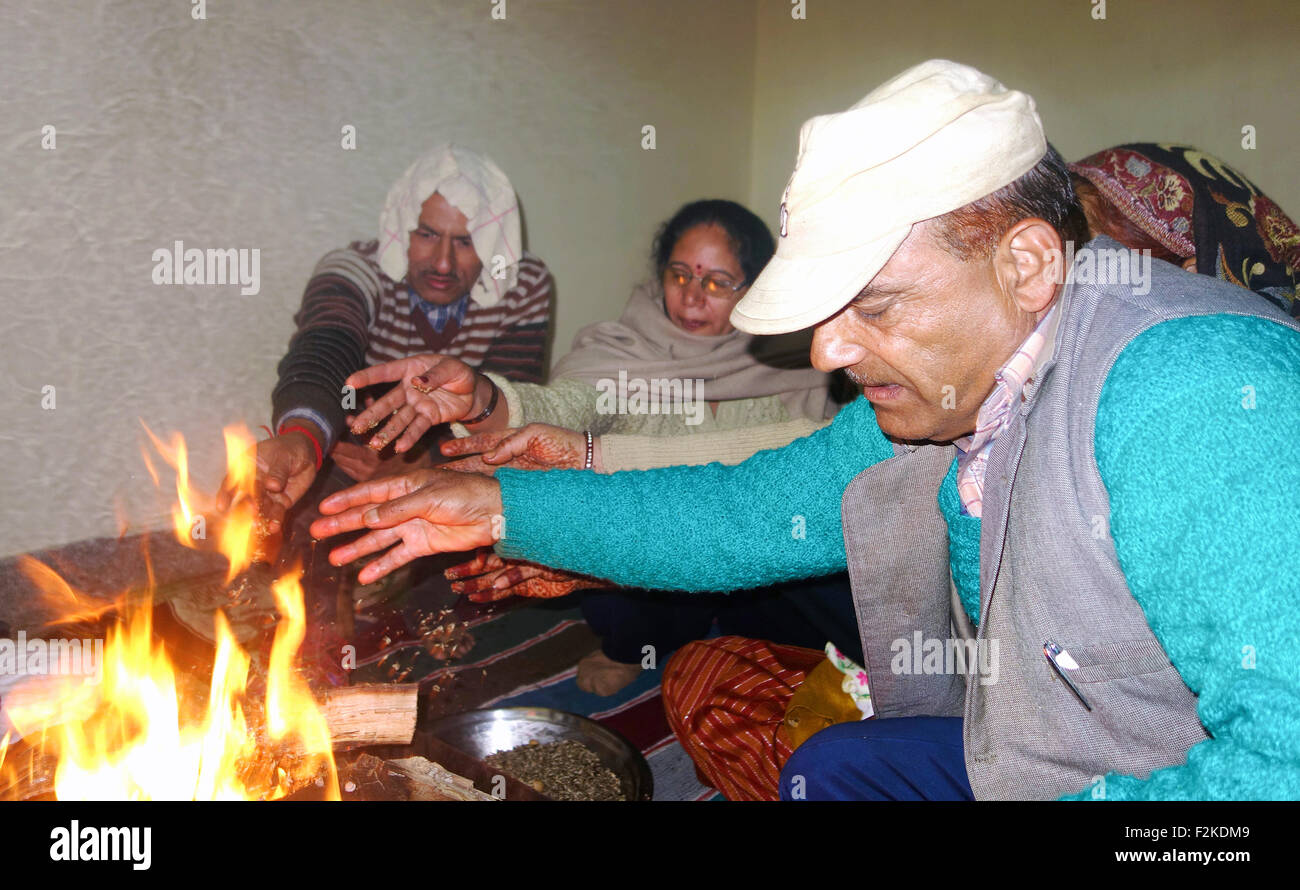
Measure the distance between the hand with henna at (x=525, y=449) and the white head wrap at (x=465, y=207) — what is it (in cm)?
152

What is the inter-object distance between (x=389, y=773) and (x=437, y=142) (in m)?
3.11

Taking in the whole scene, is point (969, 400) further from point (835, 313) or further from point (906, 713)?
point (906, 713)

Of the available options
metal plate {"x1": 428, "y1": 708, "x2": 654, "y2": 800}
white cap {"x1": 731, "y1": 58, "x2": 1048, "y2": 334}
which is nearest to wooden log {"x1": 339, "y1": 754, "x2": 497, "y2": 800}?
metal plate {"x1": 428, "y1": 708, "x2": 654, "y2": 800}

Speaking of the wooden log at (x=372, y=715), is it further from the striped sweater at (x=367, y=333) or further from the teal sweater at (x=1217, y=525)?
the striped sweater at (x=367, y=333)

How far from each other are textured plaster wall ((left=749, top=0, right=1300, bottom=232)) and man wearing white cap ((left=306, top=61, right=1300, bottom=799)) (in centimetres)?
342

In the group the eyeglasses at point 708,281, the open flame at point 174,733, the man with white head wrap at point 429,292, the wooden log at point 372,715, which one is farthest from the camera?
the eyeglasses at point 708,281

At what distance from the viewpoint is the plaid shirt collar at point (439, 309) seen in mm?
4031

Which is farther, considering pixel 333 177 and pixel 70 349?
pixel 333 177

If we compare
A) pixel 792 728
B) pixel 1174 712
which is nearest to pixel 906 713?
pixel 792 728

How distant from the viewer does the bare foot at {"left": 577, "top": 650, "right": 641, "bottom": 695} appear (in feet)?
10.9

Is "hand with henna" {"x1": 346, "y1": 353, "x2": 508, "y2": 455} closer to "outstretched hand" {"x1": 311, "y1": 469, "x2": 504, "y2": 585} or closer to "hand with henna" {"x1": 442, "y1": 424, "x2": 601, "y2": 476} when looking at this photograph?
"hand with henna" {"x1": 442, "y1": 424, "x2": 601, "y2": 476}

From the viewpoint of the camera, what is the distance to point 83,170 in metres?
3.17

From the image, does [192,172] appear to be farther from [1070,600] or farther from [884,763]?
[1070,600]

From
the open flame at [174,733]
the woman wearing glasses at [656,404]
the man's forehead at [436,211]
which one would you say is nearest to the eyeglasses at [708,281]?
the woman wearing glasses at [656,404]
